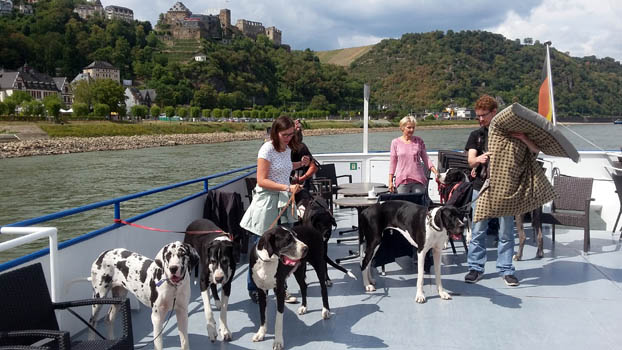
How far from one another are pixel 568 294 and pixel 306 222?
2288 millimetres

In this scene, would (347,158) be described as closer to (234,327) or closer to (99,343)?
(234,327)

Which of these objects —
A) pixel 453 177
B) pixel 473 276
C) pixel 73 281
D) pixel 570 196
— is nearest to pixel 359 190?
pixel 453 177

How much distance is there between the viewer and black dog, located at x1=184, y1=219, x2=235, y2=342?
10.0ft

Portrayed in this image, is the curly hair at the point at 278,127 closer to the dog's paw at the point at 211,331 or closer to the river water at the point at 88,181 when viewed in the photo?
the dog's paw at the point at 211,331

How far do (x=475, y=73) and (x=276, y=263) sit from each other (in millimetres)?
134100

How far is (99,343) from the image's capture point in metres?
2.33

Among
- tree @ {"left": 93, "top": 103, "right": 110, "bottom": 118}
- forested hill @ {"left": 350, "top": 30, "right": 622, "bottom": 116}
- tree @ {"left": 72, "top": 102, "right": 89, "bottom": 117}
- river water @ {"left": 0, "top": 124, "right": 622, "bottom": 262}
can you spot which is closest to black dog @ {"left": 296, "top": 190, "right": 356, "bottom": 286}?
river water @ {"left": 0, "top": 124, "right": 622, "bottom": 262}

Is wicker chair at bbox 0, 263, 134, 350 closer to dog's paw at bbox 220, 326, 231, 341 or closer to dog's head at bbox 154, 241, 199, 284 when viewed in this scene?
dog's head at bbox 154, 241, 199, 284

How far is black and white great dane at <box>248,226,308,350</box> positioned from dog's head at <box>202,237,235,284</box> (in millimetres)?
168

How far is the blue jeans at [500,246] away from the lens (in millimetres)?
4250

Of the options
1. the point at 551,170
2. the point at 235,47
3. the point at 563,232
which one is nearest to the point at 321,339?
the point at 563,232

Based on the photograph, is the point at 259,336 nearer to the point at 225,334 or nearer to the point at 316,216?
the point at 225,334

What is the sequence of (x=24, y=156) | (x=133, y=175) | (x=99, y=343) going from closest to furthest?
(x=99, y=343) < (x=133, y=175) < (x=24, y=156)

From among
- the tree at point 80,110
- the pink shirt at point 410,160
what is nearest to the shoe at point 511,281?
the pink shirt at point 410,160
